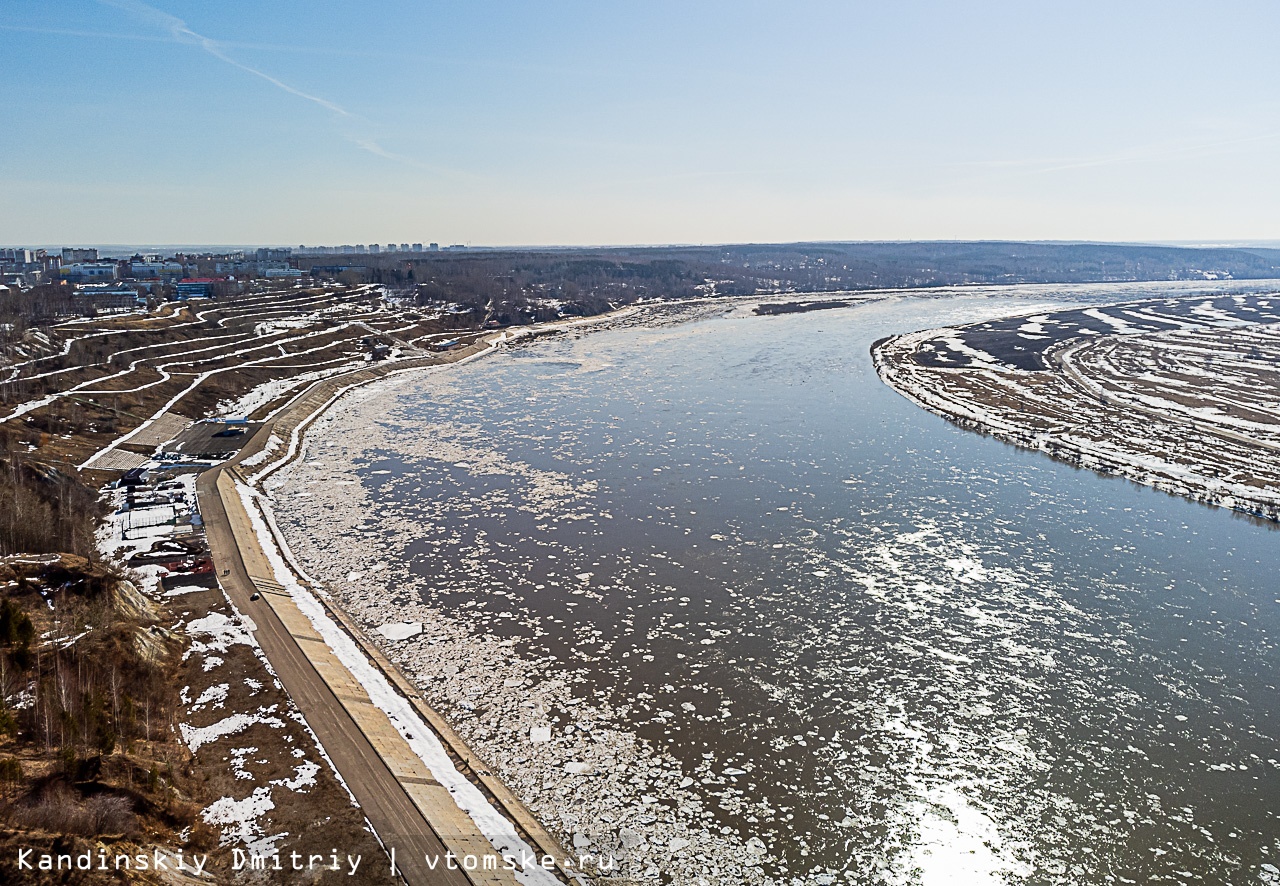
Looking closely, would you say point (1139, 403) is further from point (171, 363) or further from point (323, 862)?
point (171, 363)

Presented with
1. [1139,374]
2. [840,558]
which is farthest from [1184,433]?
[840,558]

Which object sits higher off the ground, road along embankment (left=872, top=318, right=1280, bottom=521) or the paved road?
road along embankment (left=872, top=318, right=1280, bottom=521)

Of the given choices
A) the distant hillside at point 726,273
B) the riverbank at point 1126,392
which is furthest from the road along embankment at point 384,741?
the distant hillside at point 726,273

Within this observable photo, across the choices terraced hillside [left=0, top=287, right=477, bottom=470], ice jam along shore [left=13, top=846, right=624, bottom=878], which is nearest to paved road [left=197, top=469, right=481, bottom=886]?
ice jam along shore [left=13, top=846, right=624, bottom=878]

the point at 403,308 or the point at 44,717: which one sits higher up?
the point at 403,308

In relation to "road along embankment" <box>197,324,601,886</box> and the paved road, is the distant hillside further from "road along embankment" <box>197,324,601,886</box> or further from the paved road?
the paved road

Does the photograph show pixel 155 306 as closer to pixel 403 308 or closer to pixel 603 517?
pixel 403 308

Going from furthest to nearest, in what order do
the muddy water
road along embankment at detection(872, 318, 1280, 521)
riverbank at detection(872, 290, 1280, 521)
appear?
riverbank at detection(872, 290, 1280, 521)
road along embankment at detection(872, 318, 1280, 521)
the muddy water

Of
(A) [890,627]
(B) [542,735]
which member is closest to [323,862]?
(B) [542,735]
